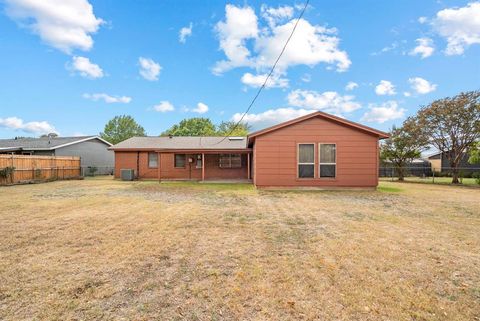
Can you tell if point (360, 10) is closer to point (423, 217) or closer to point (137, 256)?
point (423, 217)

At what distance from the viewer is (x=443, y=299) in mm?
2516

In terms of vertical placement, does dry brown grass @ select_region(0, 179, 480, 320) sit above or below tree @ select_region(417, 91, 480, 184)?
below

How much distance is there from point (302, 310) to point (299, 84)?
17812 millimetres

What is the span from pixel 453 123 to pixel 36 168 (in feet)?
86.4

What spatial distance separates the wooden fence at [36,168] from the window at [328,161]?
16009 mm

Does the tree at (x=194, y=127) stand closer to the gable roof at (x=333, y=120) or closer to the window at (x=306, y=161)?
the gable roof at (x=333, y=120)

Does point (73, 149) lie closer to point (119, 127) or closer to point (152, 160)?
point (152, 160)

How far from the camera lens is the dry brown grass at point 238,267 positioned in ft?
7.66

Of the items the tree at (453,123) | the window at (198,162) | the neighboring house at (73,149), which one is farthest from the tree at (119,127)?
the tree at (453,123)

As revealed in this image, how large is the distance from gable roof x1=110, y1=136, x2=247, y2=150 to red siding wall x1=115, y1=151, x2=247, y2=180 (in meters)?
0.58

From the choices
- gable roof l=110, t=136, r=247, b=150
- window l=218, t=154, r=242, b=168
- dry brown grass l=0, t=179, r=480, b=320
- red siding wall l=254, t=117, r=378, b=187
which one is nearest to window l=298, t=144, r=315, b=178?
red siding wall l=254, t=117, r=378, b=187

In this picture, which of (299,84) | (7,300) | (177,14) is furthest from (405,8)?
(7,300)

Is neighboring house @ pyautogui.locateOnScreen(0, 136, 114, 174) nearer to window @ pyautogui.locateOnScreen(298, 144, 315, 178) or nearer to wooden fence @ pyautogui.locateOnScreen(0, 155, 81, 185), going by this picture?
wooden fence @ pyautogui.locateOnScreen(0, 155, 81, 185)

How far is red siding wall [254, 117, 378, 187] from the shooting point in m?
11.7
